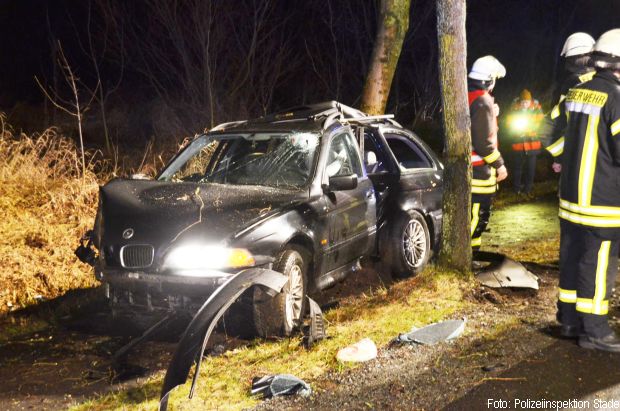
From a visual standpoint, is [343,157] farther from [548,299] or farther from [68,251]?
[68,251]

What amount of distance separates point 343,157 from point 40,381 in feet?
10.4

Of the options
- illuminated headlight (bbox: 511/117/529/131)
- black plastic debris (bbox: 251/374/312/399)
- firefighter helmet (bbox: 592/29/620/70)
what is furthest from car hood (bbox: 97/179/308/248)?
illuminated headlight (bbox: 511/117/529/131)

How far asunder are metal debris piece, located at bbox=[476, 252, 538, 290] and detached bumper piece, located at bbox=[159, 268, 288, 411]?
7.27ft

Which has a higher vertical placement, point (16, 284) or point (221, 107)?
point (221, 107)

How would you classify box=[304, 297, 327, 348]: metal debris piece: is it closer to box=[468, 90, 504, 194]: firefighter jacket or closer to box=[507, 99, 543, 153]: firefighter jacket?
box=[468, 90, 504, 194]: firefighter jacket

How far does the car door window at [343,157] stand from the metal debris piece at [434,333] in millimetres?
1688

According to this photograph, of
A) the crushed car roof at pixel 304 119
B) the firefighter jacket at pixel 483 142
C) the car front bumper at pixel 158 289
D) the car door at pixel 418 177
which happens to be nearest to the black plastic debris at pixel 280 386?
the car front bumper at pixel 158 289

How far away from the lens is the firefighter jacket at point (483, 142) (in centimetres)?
682

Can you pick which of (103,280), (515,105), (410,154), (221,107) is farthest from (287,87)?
(103,280)

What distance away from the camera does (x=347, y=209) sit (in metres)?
6.23

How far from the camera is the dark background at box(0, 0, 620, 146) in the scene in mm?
14484

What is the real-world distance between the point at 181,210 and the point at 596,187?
296 cm

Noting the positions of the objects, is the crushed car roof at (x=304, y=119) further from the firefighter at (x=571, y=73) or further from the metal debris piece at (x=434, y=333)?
the metal debris piece at (x=434, y=333)

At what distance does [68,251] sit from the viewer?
7.43m
